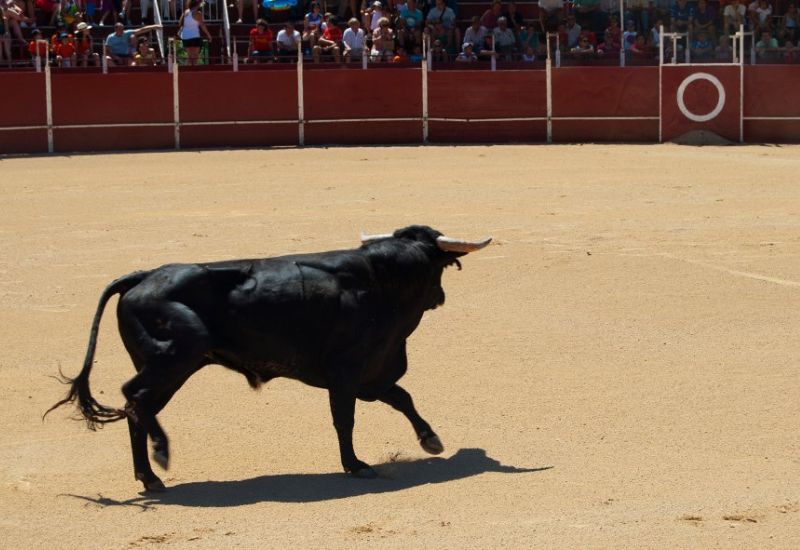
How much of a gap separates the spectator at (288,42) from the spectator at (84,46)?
10.5 feet

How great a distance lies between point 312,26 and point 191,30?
218 centimetres

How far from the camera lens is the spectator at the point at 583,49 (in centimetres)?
2520

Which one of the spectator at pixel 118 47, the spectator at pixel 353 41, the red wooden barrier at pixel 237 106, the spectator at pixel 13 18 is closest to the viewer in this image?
the spectator at pixel 13 18

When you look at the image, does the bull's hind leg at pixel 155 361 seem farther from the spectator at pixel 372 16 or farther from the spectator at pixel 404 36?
the spectator at pixel 372 16

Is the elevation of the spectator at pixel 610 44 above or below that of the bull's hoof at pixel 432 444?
above

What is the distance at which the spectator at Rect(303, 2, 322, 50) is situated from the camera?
2545cm

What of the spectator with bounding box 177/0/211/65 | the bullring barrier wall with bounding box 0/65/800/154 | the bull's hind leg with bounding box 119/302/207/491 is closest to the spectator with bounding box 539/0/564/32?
the bullring barrier wall with bounding box 0/65/800/154

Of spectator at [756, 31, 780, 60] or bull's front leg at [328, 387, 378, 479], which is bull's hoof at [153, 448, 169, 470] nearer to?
bull's front leg at [328, 387, 378, 479]

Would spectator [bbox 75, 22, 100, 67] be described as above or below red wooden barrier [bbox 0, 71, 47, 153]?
above

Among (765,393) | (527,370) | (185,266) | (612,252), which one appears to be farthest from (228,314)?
(612,252)

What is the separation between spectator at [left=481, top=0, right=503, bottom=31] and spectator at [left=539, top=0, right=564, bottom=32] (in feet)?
2.82

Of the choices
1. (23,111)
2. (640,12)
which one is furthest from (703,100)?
(23,111)

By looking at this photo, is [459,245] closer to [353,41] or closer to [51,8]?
[353,41]

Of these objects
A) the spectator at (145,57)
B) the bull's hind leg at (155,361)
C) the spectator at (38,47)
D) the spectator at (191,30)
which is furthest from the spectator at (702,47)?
the bull's hind leg at (155,361)
